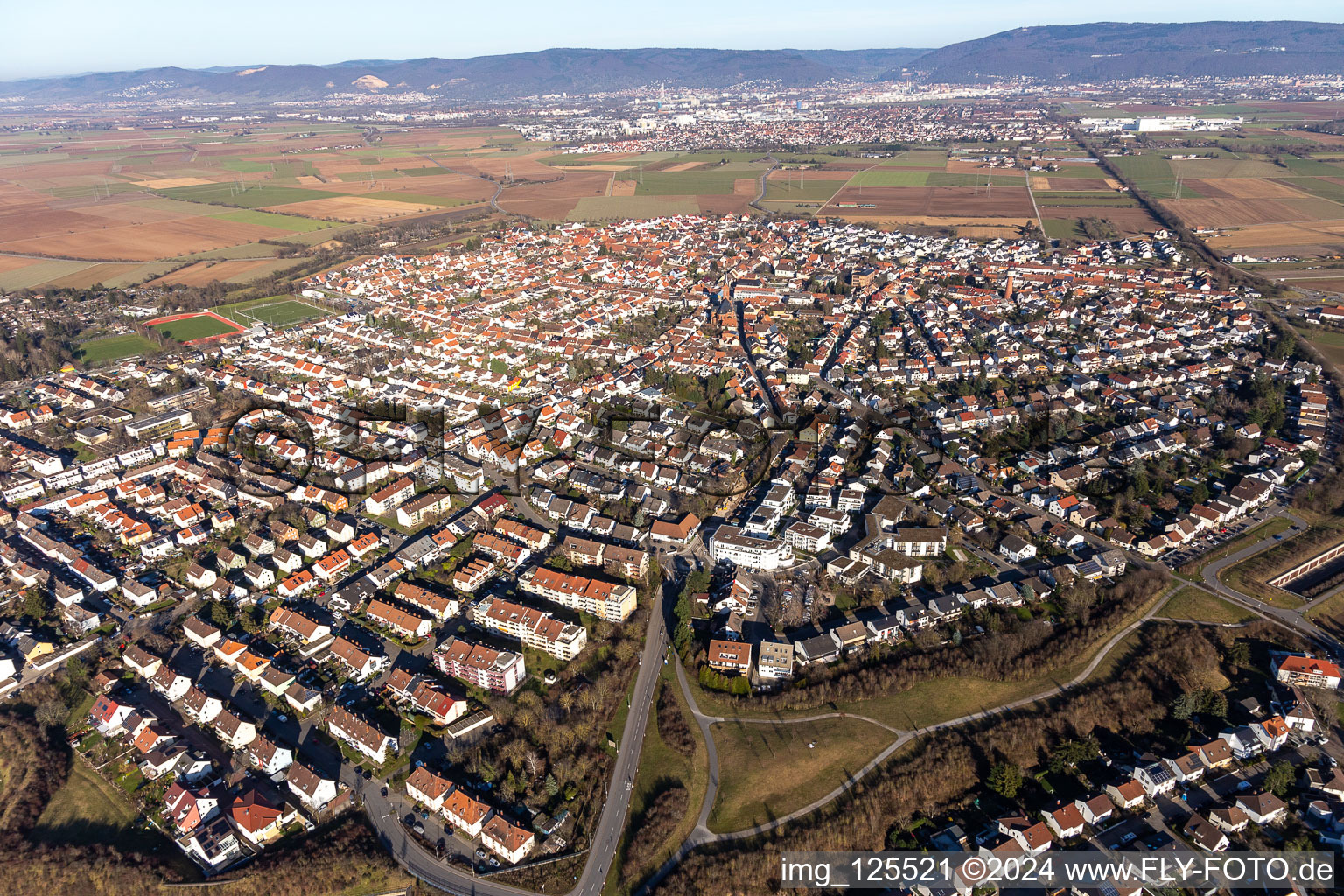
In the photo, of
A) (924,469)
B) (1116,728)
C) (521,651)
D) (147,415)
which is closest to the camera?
(1116,728)

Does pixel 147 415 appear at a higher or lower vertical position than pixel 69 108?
lower

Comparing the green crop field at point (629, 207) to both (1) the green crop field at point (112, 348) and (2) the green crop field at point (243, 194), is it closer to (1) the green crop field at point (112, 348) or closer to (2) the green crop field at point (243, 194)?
(2) the green crop field at point (243, 194)

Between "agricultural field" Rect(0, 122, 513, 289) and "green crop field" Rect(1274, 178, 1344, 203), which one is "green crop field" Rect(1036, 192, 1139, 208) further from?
"agricultural field" Rect(0, 122, 513, 289)

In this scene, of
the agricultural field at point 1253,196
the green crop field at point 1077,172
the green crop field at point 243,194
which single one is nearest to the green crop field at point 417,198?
the green crop field at point 243,194

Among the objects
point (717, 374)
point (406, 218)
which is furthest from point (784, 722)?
point (406, 218)

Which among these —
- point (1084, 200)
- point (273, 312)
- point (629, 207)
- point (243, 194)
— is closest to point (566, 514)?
point (273, 312)

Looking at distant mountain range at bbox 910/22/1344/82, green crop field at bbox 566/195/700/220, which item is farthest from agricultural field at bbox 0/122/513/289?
distant mountain range at bbox 910/22/1344/82

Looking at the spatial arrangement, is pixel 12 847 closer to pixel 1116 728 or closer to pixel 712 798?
pixel 712 798

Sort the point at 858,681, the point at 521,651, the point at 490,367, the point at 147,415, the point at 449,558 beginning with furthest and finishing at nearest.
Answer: the point at 490,367, the point at 147,415, the point at 449,558, the point at 521,651, the point at 858,681
